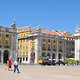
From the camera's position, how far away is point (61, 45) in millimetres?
88625

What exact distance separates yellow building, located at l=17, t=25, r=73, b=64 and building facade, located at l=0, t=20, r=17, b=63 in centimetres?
1148

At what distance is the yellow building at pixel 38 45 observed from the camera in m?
81.4

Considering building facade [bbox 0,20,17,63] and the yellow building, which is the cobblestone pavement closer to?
building facade [bbox 0,20,17,63]

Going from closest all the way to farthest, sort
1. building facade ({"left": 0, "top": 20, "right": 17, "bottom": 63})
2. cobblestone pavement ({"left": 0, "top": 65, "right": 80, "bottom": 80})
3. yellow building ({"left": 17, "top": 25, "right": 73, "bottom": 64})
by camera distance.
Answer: cobblestone pavement ({"left": 0, "top": 65, "right": 80, "bottom": 80})
building facade ({"left": 0, "top": 20, "right": 17, "bottom": 63})
yellow building ({"left": 17, "top": 25, "right": 73, "bottom": 64})

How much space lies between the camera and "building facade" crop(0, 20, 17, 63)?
70.1m

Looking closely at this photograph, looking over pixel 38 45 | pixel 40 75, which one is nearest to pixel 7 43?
pixel 38 45

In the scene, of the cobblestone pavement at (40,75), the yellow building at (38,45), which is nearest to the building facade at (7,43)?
the yellow building at (38,45)

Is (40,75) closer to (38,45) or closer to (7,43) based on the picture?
(7,43)

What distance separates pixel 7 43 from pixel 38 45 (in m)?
14.6

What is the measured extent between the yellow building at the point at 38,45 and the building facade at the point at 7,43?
37.7 ft

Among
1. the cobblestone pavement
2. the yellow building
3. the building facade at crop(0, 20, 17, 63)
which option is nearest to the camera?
the cobblestone pavement

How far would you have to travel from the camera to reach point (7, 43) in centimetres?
7144

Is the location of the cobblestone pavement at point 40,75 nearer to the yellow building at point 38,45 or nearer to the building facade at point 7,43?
the building facade at point 7,43

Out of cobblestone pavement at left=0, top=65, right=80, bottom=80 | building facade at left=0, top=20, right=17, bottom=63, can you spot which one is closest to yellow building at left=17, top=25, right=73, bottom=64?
building facade at left=0, top=20, right=17, bottom=63
